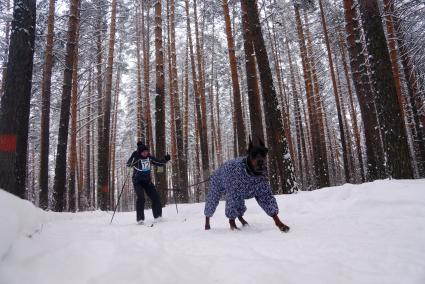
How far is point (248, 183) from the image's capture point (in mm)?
4621

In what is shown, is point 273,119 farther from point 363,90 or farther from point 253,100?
point 363,90

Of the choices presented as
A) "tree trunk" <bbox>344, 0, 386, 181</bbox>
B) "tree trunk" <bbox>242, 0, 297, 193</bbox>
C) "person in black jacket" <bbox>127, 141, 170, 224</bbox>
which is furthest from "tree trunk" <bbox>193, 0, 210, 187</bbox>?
"person in black jacket" <bbox>127, 141, 170, 224</bbox>

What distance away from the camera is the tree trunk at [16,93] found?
5672mm

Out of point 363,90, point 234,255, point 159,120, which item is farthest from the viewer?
point 363,90

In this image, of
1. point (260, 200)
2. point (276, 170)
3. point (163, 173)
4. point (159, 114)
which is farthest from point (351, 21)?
point (260, 200)

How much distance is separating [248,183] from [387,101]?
3.70 meters

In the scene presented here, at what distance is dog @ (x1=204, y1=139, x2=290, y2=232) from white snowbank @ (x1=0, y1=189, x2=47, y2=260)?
2.52m

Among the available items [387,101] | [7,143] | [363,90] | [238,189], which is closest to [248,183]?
[238,189]

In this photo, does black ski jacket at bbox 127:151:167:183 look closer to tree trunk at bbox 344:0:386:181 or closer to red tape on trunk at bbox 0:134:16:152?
red tape on trunk at bbox 0:134:16:152

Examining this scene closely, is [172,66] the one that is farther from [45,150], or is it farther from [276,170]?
[276,170]

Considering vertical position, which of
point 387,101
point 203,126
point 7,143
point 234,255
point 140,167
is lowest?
point 234,255

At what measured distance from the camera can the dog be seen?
443 centimetres

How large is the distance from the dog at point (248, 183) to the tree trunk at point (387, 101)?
3.20 meters

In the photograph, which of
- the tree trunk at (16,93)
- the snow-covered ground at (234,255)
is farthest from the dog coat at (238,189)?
the tree trunk at (16,93)
